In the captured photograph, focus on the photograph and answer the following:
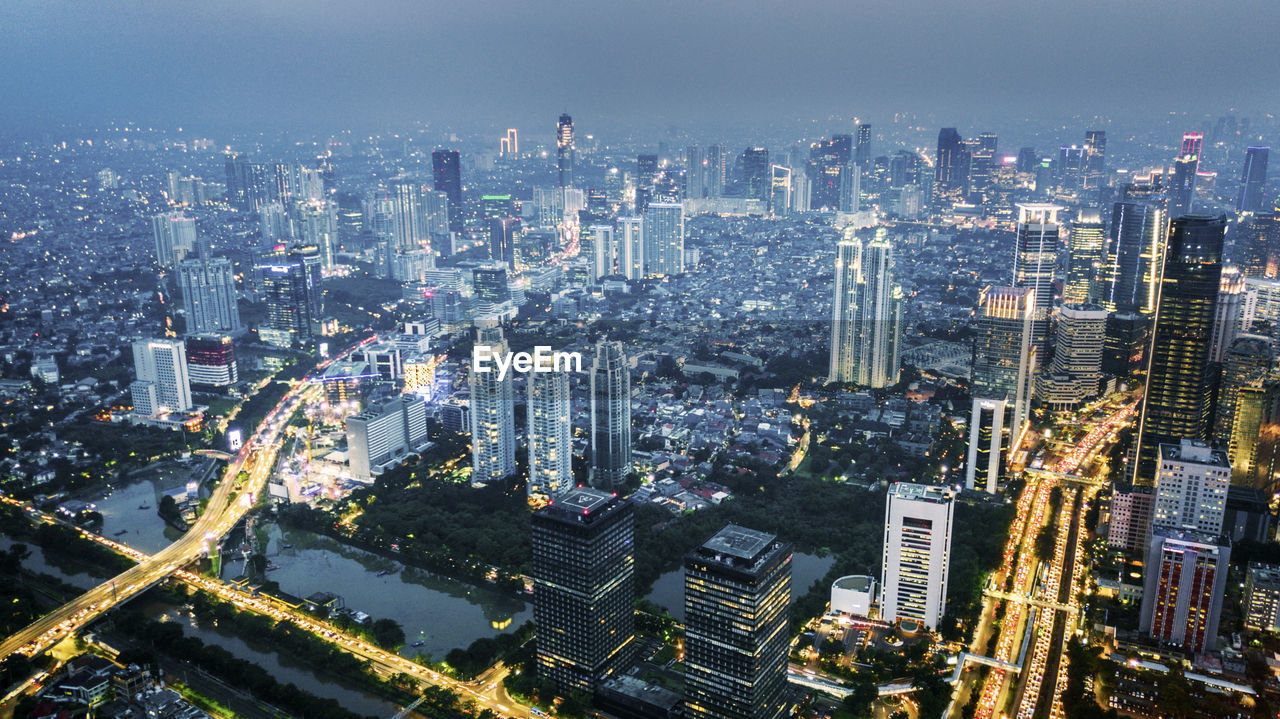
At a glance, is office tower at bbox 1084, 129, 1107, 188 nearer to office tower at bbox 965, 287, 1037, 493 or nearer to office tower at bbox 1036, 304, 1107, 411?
office tower at bbox 1036, 304, 1107, 411

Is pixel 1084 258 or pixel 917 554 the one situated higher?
pixel 1084 258

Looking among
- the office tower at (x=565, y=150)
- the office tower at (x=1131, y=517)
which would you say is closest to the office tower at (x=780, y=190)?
the office tower at (x=565, y=150)

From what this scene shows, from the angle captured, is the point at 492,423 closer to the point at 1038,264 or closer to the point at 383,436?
the point at 383,436

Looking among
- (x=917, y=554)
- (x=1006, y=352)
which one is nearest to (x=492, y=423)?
(x=917, y=554)

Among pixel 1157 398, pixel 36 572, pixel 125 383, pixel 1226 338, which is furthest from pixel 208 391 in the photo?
pixel 1226 338

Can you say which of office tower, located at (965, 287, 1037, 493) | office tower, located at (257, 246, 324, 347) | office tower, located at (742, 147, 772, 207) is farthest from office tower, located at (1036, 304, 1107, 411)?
office tower, located at (742, 147, 772, 207)

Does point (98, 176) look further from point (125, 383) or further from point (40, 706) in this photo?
point (40, 706)

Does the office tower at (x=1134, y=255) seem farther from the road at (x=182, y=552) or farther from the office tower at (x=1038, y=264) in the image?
the road at (x=182, y=552)
